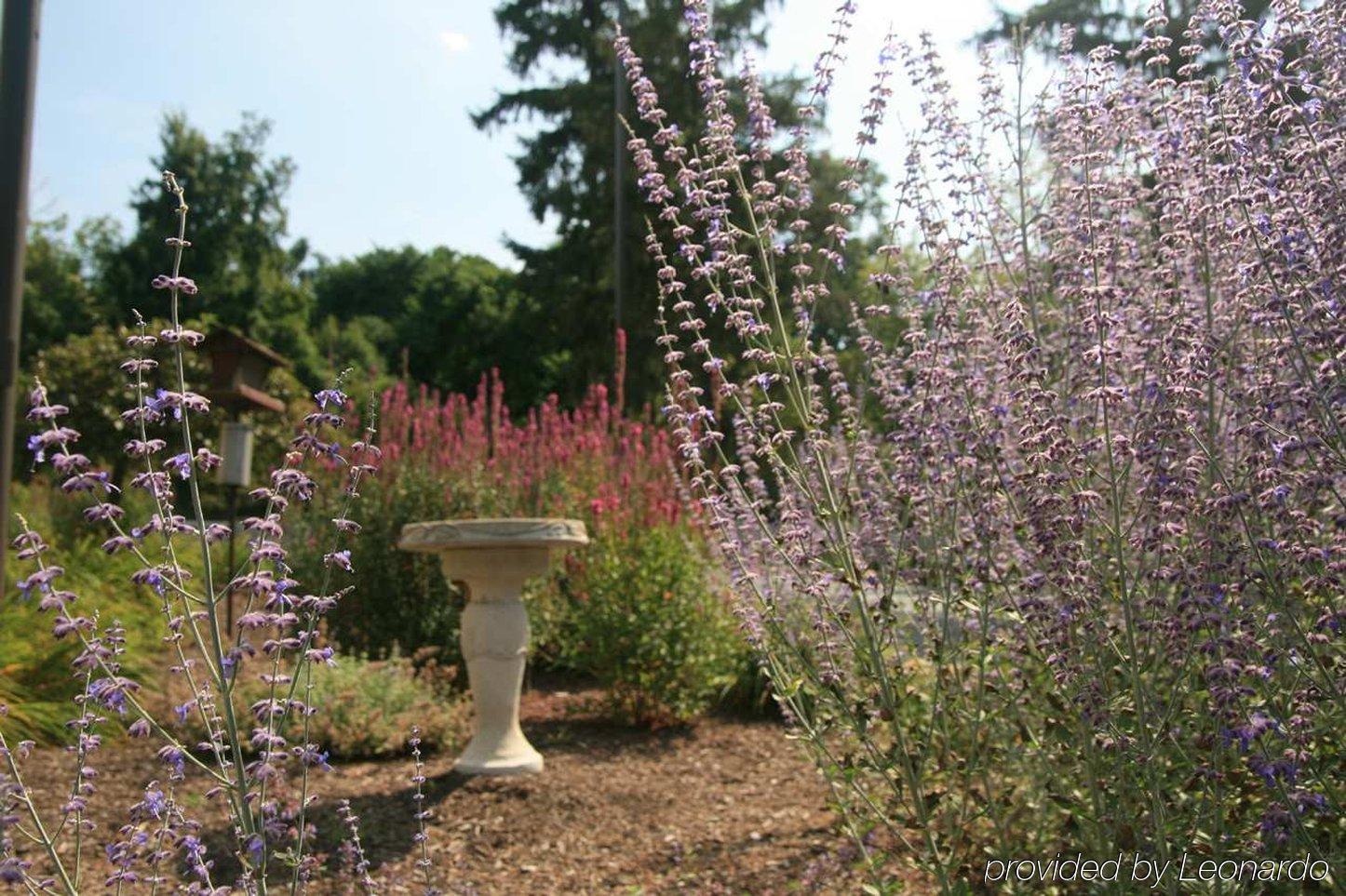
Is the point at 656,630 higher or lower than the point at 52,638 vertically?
higher

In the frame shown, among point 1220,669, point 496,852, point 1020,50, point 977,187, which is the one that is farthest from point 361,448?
point 496,852

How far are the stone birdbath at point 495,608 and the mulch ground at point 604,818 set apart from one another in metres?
0.19

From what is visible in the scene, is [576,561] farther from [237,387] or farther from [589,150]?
[589,150]

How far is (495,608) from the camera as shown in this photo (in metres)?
5.68

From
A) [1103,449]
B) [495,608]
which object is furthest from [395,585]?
[1103,449]

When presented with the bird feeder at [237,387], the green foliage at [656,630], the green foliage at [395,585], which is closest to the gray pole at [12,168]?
the green foliage at [656,630]

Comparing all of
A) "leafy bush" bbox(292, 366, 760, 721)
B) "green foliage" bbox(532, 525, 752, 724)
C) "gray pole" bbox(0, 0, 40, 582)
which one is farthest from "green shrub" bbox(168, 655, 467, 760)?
"gray pole" bbox(0, 0, 40, 582)

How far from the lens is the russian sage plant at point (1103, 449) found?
7.63 feet

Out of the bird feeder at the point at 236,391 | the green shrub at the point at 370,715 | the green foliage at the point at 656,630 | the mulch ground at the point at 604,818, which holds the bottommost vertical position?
the mulch ground at the point at 604,818

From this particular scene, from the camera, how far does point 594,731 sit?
669 cm

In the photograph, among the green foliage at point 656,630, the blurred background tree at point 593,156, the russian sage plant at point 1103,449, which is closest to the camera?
the russian sage plant at point 1103,449

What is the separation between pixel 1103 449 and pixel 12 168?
4670mm

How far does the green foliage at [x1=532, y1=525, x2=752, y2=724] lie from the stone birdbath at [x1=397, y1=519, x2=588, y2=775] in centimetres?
100

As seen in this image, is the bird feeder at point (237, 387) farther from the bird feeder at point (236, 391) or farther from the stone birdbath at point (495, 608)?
the stone birdbath at point (495, 608)
